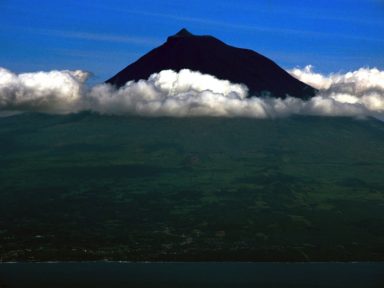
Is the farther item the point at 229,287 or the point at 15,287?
the point at 229,287

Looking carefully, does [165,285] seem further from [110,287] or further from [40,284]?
[40,284]

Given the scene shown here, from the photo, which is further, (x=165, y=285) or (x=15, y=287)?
(x=165, y=285)

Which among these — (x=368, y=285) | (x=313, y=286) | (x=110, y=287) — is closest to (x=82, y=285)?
(x=110, y=287)

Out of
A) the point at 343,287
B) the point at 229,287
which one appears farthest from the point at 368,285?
the point at 229,287

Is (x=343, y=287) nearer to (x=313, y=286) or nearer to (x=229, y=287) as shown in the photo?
(x=313, y=286)

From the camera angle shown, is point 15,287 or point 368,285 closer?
point 15,287

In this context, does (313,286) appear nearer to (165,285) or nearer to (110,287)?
(165,285)

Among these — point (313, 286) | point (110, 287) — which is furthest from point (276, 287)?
point (110, 287)
